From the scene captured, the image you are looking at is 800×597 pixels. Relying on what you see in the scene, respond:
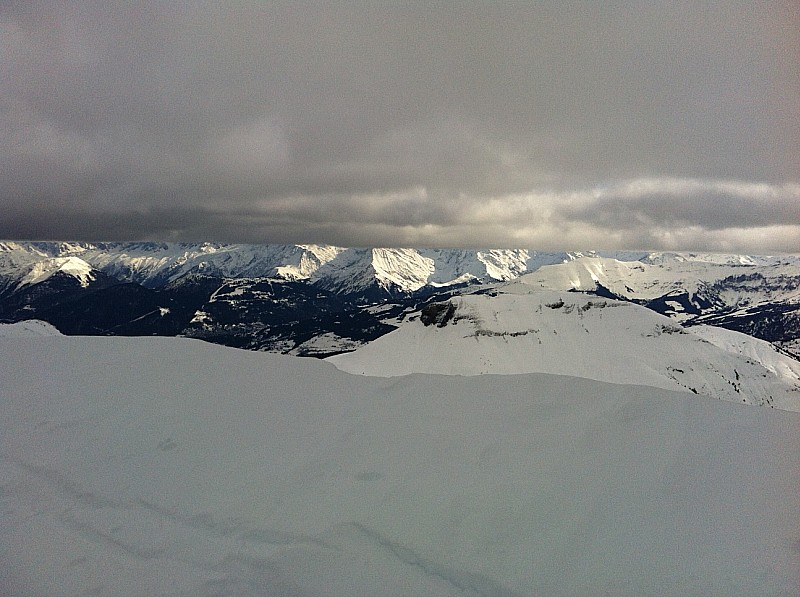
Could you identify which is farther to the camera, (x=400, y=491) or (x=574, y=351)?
(x=574, y=351)

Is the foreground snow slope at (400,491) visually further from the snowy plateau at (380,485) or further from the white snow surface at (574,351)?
the white snow surface at (574,351)

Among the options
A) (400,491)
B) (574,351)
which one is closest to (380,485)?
(400,491)

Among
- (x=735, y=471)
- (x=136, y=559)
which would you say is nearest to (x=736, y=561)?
(x=735, y=471)

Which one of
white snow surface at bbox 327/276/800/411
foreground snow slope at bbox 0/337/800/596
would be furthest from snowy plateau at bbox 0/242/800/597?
white snow surface at bbox 327/276/800/411

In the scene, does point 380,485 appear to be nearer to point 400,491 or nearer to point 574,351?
point 400,491

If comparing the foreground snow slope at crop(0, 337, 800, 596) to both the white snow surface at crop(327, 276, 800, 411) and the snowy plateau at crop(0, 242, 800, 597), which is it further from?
the white snow surface at crop(327, 276, 800, 411)

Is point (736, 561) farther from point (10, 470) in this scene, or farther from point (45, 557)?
point (10, 470)
